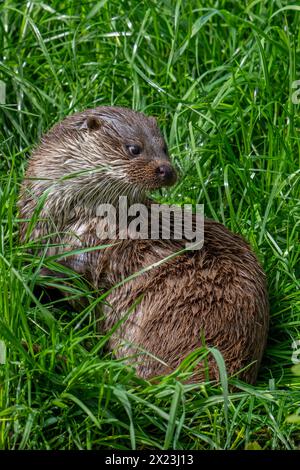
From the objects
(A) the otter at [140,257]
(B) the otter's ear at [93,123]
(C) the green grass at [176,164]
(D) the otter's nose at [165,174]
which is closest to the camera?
(C) the green grass at [176,164]

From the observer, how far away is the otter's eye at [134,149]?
454cm

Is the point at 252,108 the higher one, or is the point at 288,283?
the point at 252,108

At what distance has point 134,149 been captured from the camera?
4.54 meters

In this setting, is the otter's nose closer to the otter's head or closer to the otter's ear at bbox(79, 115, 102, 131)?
the otter's head

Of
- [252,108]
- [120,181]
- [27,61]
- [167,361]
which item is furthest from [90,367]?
[27,61]

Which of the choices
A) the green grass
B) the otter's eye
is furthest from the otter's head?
the green grass

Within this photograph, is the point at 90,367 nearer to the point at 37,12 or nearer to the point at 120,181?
the point at 120,181

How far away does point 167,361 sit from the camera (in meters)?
4.18

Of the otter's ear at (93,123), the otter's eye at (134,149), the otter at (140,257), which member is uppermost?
the otter's ear at (93,123)

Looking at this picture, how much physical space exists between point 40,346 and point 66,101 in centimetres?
181

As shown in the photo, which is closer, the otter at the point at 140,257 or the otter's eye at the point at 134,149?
the otter at the point at 140,257

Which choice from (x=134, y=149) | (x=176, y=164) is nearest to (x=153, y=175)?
(x=134, y=149)

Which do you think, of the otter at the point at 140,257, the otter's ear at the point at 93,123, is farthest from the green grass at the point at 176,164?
the otter's ear at the point at 93,123

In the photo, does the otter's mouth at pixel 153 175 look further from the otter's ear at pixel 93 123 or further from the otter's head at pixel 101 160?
the otter's ear at pixel 93 123
